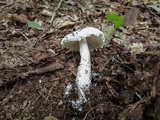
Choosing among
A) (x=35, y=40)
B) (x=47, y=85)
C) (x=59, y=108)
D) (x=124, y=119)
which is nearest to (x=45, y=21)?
(x=35, y=40)

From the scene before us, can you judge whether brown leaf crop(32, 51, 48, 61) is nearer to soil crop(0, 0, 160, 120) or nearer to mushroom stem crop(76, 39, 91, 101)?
soil crop(0, 0, 160, 120)

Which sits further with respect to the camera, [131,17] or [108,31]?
[131,17]

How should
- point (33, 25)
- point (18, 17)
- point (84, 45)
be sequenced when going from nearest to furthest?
1. point (84, 45)
2. point (33, 25)
3. point (18, 17)

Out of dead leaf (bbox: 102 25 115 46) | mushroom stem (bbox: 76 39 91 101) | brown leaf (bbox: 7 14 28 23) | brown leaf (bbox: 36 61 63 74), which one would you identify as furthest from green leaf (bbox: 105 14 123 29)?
brown leaf (bbox: 7 14 28 23)

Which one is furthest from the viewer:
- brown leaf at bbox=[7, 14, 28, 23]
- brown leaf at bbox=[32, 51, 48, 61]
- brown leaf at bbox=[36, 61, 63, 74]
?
brown leaf at bbox=[7, 14, 28, 23]

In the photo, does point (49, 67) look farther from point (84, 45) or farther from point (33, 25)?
point (33, 25)

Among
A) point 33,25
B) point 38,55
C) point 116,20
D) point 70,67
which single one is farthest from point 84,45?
point 33,25

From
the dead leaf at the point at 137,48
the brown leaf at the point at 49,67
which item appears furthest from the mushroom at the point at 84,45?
the dead leaf at the point at 137,48

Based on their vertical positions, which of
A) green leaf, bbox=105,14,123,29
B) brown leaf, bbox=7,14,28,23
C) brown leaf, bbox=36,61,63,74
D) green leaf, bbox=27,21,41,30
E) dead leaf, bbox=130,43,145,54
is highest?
green leaf, bbox=105,14,123,29
